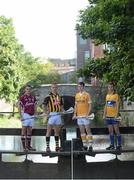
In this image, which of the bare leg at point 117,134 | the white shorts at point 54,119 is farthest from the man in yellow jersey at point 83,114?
the bare leg at point 117,134

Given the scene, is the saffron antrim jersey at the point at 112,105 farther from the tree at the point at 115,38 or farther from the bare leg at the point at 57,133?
the bare leg at the point at 57,133

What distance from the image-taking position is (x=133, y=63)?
13.0 metres

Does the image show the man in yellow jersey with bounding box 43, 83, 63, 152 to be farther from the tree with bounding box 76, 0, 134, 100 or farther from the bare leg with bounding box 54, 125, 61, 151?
the tree with bounding box 76, 0, 134, 100

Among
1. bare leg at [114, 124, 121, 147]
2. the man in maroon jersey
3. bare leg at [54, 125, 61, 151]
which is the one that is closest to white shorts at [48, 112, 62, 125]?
bare leg at [54, 125, 61, 151]

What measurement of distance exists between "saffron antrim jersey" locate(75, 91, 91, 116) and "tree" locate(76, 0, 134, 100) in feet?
3.72

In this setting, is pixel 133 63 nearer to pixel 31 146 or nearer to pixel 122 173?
pixel 122 173

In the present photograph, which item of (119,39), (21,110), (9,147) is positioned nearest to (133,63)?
(119,39)

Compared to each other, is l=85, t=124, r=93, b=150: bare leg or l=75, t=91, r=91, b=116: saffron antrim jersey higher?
l=75, t=91, r=91, b=116: saffron antrim jersey

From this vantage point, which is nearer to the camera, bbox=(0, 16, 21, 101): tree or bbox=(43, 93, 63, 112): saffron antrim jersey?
bbox=(43, 93, 63, 112): saffron antrim jersey

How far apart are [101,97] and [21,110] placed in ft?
77.8

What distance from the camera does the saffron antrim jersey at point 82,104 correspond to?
522 inches

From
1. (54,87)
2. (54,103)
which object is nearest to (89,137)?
(54,103)

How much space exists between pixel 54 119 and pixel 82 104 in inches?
32.8

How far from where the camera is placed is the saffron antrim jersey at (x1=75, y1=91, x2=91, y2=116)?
13258 mm
